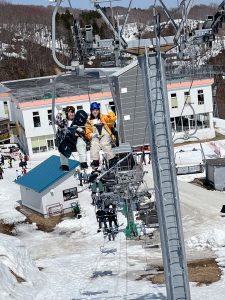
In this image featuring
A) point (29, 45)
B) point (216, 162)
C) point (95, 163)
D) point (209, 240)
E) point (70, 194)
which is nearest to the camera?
point (95, 163)

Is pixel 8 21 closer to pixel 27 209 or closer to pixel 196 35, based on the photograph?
pixel 27 209

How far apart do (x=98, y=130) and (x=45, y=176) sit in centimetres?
1716

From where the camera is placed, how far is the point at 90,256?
75.3ft

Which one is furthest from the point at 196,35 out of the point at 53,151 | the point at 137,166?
the point at 53,151

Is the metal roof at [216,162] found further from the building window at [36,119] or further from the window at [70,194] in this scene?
the building window at [36,119]

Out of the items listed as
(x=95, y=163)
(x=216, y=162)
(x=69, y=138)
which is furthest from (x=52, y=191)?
(x=69, y=138)

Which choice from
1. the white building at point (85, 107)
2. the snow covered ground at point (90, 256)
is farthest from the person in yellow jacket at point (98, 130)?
the white building at point (85, 107)

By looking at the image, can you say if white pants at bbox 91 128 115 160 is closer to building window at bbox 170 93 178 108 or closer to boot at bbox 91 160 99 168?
boot at bbox 91 160 99 168

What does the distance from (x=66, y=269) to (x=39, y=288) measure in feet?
7.30

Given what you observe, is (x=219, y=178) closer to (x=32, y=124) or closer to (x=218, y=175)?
(x=218, y=175)

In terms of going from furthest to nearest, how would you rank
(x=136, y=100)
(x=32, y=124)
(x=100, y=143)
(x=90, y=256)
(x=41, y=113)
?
(x=32, y=124) → (x=41, y=113) → (x=136, y=100) → (x=90, y=256) → (x=100, y=143)

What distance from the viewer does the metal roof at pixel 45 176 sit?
94.8 ft

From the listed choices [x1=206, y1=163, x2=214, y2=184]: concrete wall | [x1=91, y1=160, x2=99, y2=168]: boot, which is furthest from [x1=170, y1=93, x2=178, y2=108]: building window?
[x1=91, y1=160, x2=99, y2=168]: boot

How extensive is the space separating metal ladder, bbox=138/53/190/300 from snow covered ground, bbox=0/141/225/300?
5.69 m
